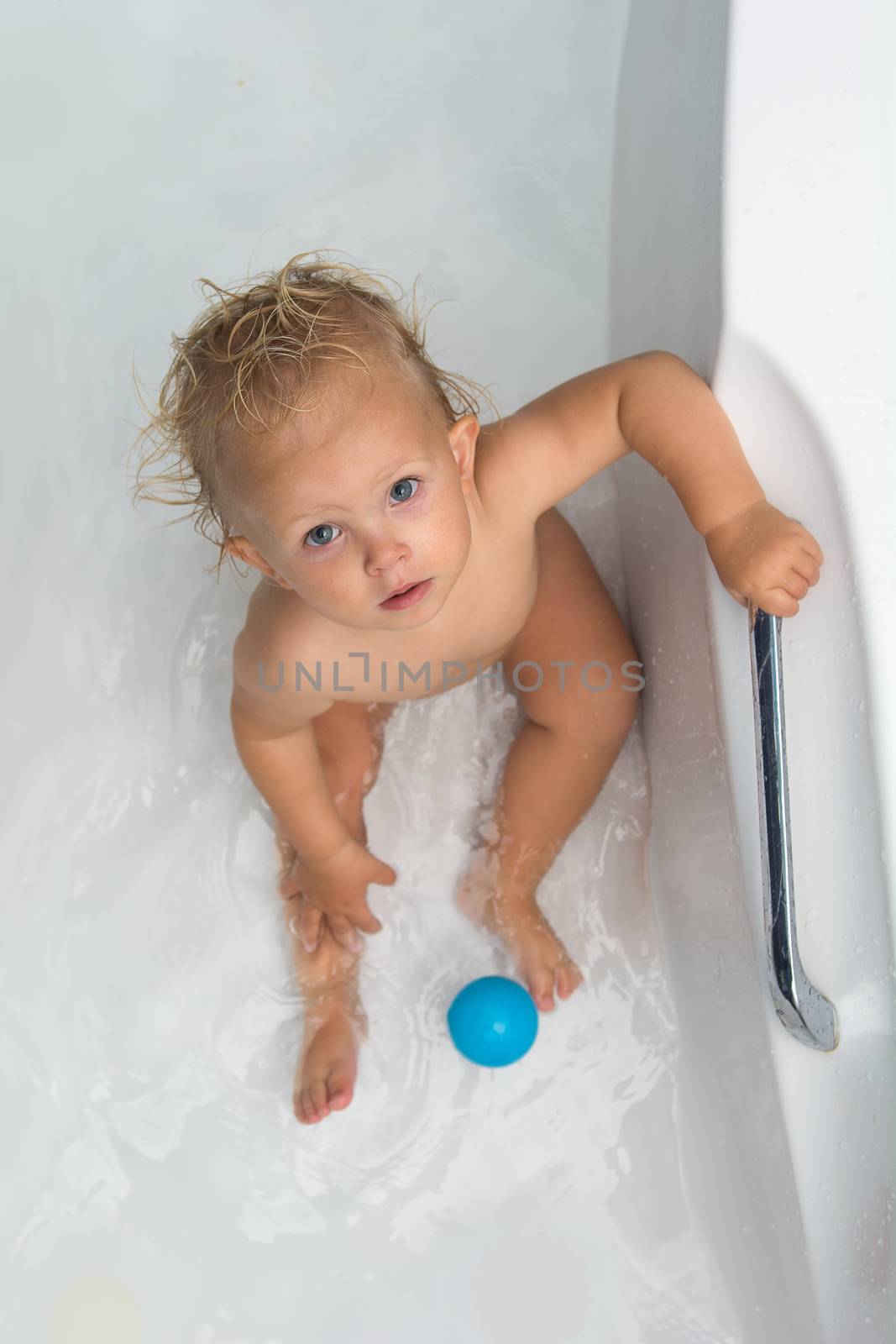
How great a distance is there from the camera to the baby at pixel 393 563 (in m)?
0.75

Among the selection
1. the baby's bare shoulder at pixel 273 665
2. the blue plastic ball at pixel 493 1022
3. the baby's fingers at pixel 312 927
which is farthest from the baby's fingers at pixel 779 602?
the baby's fingers at pixel 312 927

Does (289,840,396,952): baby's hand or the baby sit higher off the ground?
the baby

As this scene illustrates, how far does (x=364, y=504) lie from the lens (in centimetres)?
75

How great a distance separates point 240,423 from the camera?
74 cm

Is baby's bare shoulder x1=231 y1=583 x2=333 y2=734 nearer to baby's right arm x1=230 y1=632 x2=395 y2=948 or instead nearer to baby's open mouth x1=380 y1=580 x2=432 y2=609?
baby's right arm x1=230 y1=632 x2=395 y2=948

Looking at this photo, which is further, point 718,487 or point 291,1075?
point 291,1075

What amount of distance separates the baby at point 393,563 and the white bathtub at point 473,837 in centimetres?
4

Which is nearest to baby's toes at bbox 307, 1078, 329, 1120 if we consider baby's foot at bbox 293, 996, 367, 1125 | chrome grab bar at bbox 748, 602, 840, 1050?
baby's foot at bbox 293, 996, 367, 1125

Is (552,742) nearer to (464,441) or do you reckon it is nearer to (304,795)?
(304,795)

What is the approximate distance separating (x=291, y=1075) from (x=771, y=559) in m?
0.72

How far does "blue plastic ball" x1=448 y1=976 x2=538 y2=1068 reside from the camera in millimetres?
1056

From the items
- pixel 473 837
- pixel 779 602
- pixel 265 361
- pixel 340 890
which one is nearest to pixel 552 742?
pixel 473 837

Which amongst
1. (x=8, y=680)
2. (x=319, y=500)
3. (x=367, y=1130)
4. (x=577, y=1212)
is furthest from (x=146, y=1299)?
(x=319, y=500)

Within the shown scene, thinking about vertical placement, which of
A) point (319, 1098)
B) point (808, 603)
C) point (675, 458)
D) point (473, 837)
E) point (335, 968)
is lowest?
point (319, 1098)
